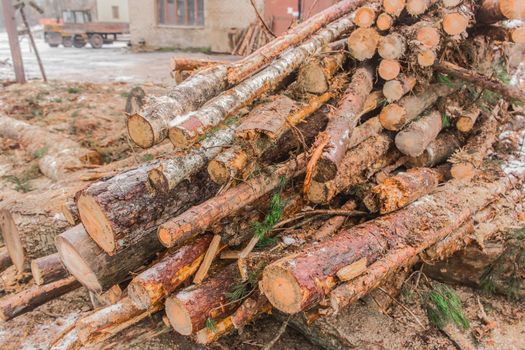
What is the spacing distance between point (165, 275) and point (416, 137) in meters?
2.39

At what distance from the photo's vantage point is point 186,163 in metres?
2.88

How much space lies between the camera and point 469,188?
3.57 metres

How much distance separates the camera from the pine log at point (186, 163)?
2762 millimetres

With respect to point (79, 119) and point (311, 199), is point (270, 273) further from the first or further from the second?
point (79, 119)

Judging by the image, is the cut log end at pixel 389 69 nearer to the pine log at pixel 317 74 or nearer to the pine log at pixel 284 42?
the pine log at pixel 317 74

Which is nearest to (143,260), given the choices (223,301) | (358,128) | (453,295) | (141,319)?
(141,319)

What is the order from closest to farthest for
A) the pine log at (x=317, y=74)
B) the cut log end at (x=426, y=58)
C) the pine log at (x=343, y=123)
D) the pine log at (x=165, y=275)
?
the pine log at (x=165, y=275) → the pine log at (x=343, y=123) → the pine log at (x=317, y=74) → the cut log end at (x=426, y=58)

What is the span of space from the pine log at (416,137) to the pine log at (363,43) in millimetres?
763

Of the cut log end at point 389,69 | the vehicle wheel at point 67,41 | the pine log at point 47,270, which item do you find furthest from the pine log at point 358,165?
the vehicle wheel at point 67,41

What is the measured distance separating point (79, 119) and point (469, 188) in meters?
Result: 6.64

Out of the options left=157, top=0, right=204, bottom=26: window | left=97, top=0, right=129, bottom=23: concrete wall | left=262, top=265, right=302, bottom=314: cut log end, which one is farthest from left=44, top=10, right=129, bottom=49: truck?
left=262, top=265, right=302, bottom=314: cut log end

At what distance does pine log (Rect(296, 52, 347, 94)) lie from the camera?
3506 mm

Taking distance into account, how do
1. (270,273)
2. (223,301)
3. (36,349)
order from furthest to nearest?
(36,349) → (223,301) → (270,273)

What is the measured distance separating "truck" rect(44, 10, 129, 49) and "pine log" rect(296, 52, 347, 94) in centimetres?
2055
